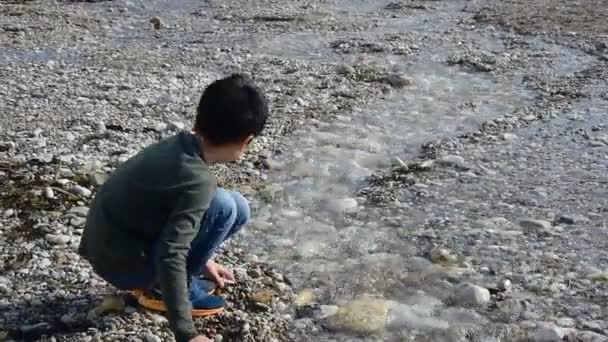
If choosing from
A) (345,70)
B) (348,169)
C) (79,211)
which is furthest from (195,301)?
(345,70)

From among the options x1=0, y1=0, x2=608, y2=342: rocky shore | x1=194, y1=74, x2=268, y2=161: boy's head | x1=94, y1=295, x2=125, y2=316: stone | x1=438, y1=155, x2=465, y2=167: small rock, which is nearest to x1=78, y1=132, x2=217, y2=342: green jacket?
x1=194, y1=74, x2=268, y2=161: boy's head

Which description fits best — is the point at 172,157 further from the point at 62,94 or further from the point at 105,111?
the point at 62,94

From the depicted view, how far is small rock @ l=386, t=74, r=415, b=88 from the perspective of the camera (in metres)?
9.61

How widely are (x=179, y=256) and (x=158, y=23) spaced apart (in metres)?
9.81

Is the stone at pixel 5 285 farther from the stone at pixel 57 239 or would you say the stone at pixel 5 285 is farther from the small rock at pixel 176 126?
the small rock at pixel 176 126

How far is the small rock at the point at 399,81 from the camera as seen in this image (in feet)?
31.5

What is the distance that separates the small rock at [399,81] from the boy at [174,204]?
5.80m

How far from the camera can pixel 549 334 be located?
4.36 metres

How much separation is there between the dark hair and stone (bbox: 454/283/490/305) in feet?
5.97

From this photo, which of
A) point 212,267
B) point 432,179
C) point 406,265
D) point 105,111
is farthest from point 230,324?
point 105,111

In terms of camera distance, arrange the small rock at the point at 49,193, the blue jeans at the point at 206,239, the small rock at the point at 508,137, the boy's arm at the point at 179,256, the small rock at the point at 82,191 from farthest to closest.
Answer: the small rock at the point at 508,137
the small rock at the point at 82,191
the small rock at the point at 49,193
the blue jeans at the point at 206,239
the boy's arm at the point at 179,256

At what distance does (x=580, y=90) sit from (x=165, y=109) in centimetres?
478

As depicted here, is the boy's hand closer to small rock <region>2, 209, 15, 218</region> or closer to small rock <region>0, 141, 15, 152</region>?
small rock <region>2, 209, 15, 218</region>

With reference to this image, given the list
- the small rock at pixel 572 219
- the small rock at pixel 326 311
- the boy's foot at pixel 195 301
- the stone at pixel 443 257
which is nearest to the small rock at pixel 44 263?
the boy's foot at pixel 195 301
